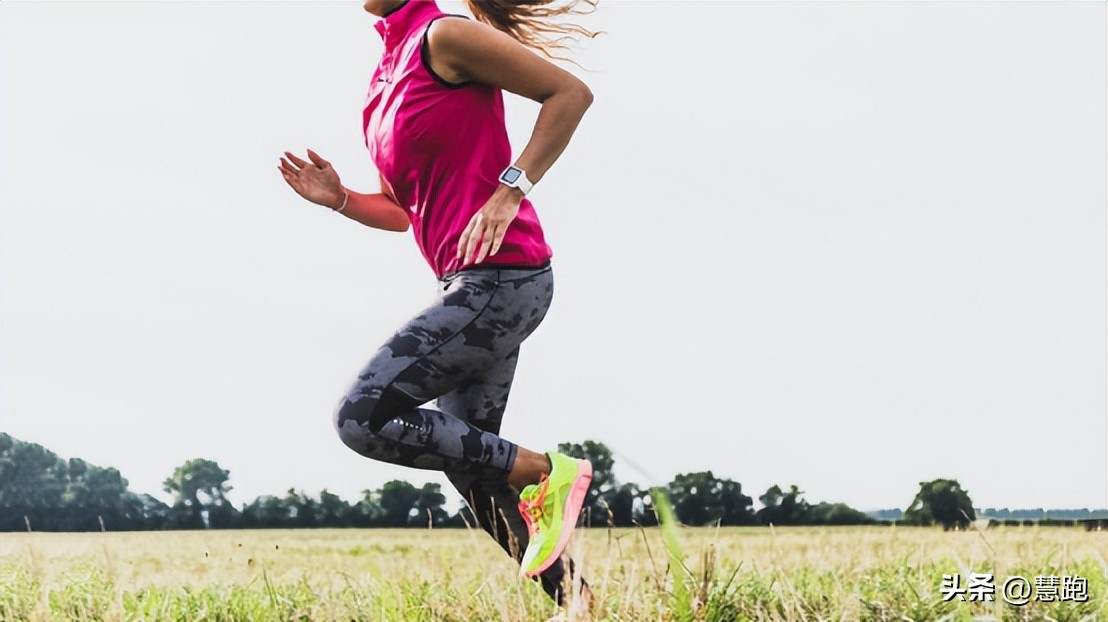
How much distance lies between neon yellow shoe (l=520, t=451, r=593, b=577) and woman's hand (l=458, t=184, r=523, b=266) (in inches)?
30.3

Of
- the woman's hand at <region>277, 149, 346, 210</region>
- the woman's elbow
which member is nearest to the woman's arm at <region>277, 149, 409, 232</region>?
the woman's hand at <region>277, 149, 346, 210</region>

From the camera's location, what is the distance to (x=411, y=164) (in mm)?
3363

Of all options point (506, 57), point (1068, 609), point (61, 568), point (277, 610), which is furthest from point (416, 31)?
point (61, 568)

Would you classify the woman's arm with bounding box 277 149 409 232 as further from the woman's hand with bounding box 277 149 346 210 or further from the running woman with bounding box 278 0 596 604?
the running woman with bounding box 278 0 596 604

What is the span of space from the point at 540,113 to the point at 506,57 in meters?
0.20

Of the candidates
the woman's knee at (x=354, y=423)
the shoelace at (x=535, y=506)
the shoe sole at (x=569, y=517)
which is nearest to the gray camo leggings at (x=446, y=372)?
the woman's knee at (x=354, y=423)

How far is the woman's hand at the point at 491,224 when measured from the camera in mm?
3127

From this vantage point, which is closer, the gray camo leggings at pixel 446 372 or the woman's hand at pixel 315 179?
the gray camo leggings at pixel 446 372

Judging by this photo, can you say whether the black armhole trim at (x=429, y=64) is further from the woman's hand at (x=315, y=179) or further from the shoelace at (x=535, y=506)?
the shoelace at (x=535, y=506)

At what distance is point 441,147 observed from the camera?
329 cm

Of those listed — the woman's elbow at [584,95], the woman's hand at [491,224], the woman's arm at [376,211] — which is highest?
the woman's elbow at [584,95]

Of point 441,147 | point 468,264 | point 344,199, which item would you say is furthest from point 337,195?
point 468,264

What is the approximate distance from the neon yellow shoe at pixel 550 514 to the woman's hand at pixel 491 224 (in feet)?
2.53

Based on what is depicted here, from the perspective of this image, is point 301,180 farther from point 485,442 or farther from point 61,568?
point 61,568
